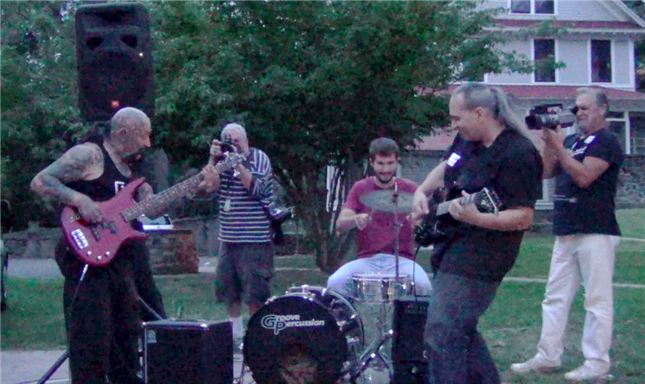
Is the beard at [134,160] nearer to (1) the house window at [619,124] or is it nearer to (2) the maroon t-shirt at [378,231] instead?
(2) the maroon t-shirt at [378,231]

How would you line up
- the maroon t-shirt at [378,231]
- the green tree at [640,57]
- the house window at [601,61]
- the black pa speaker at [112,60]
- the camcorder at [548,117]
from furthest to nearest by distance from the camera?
the green tree at [640,57], the house window at [601,61], the black pa speaker at [112,60], the maroon t-shirt at [378,231], the camcorder at [548,117]

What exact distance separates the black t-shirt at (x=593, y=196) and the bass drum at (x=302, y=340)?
1.71 m

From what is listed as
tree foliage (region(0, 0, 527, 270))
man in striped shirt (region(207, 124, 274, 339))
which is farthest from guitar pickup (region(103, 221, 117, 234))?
tree foliage (region(0, 0, 527, 270))

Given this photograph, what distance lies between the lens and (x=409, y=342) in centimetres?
594

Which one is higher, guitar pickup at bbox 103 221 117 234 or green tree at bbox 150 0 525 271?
green tree at bbox 150 0 525 271

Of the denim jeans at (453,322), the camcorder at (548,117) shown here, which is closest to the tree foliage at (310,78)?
the camcorder at (548,117)

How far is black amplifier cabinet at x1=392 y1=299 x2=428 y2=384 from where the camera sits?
232 inches

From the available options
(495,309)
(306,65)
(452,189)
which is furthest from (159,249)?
(452,189)

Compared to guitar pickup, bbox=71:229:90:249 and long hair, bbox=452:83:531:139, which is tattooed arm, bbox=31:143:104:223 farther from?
long hair, bbox=452:83:531:139

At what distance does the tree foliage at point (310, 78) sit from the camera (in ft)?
34.7

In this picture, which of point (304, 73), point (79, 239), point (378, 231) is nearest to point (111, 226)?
point (79, 239)

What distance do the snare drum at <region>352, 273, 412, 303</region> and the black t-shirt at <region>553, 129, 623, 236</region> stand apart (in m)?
1.21

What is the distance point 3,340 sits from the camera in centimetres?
884

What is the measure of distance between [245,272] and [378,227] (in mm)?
1197
